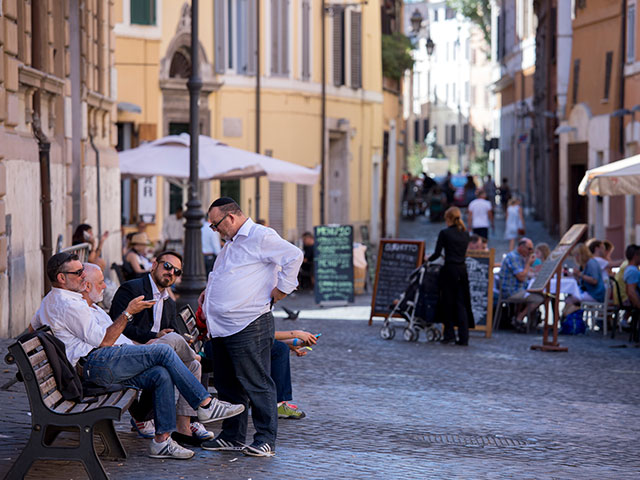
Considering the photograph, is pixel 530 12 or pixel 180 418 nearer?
pixel 180 418

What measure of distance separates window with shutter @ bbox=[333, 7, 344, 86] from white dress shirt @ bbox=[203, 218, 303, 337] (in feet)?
91.5

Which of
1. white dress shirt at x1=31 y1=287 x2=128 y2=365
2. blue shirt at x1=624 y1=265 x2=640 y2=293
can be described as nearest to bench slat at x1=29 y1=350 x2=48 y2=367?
white dress shirt at x1=31 y1=287 x2=128 y2=365

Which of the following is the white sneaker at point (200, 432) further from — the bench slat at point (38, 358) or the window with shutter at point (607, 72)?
the window with shutter at point (607, 72)

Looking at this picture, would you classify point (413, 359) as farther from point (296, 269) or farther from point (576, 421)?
point (296, 269)

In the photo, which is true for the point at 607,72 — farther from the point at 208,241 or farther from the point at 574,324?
the point at 574,324

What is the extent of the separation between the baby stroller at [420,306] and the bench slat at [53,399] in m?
9.06

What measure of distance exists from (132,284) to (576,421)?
3.75 m

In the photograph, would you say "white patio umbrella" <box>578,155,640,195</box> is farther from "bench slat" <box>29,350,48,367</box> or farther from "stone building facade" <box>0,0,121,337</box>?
"bench slat" <box>29,350,48,367</box>

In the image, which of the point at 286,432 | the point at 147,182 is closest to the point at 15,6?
the point at 286,432

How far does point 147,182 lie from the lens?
2677 centimetres

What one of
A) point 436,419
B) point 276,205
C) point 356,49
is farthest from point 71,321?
point 356,49

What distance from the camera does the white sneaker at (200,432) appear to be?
817 centimetres

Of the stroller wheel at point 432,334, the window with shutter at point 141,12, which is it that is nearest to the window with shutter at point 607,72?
the window with shutter at point 141,12

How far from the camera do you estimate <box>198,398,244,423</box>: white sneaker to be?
7633 mm
